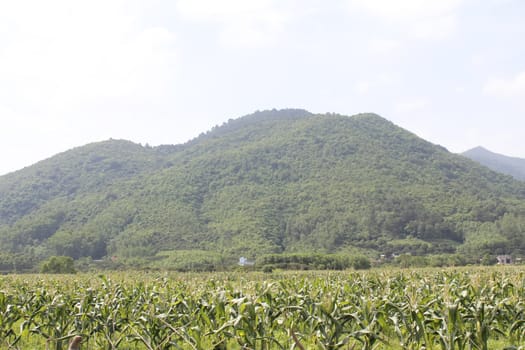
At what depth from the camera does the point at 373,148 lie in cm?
15038

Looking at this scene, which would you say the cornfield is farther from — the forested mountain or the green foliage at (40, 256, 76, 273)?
the forested mountain

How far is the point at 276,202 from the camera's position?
414 ft

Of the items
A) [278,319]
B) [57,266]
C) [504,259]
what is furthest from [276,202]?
[278,319]

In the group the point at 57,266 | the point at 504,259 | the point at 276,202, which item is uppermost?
the point at 276,202

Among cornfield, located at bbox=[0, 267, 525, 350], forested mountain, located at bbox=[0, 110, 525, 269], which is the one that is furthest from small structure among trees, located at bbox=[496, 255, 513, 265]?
cornfield, located at bbox=[0, 267, 525, 350]

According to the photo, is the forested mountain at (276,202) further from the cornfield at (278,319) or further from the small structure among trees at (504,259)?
the cornfield at (278,319)

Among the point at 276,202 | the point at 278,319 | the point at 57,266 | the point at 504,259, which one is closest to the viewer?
the point at 278,319

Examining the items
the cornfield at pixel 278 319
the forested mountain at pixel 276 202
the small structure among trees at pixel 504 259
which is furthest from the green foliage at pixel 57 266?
the small structure among trees at pixel 504 259

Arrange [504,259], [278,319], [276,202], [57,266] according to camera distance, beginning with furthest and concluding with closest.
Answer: [276,202] < [504,259] < [57,266] < [278,319]

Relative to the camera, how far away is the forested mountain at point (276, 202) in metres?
98.2

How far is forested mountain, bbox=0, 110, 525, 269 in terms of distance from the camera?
98.2 metres

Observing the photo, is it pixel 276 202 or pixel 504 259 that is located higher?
pixel 276 202

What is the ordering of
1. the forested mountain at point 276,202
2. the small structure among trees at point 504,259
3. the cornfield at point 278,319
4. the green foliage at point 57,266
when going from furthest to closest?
the forested mountain at point 276,202
the small structure among trees at point 504,259
the green foliage at point 57,266
the cornfield at point 278,319

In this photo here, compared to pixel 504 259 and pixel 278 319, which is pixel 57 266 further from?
pixel 504 259
